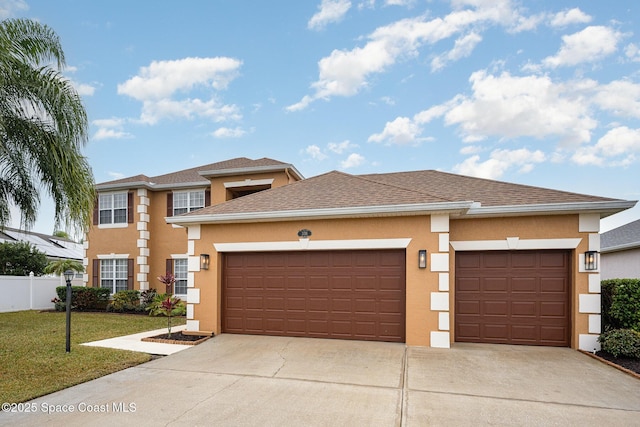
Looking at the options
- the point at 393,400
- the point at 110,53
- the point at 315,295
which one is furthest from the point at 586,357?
the point at 110,53

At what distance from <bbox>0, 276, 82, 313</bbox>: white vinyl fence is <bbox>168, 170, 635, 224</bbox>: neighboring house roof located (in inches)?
480

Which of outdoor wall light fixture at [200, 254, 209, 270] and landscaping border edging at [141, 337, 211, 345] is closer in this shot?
landscaping border edging at [141, 337, 211, 345]

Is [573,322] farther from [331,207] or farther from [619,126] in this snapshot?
[619,126]

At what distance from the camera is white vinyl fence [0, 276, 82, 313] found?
51.0ft

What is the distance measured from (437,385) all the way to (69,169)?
724 cm

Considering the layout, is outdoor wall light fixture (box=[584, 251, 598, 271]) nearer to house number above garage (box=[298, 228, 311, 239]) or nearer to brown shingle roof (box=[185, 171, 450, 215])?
brown shingle roof (box=[185, 171, 450, 215])

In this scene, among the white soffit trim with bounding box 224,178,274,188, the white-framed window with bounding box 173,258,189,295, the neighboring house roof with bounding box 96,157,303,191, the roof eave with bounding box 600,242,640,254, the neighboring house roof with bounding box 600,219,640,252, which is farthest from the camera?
the white-framed window with bounding box 173,258,189,295

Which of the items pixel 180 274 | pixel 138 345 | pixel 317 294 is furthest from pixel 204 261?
pixel 180 274

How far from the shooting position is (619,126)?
42.0 feet

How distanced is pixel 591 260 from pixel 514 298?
1.73m

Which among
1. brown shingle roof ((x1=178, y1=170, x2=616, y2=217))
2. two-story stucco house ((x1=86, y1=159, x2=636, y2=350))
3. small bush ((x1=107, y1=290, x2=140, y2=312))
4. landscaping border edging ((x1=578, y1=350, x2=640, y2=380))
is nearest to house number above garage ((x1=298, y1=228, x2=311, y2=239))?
two-story stucco house ((x1=86, y1=159, x2=636, y2=350))

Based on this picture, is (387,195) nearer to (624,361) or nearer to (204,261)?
(204,261)

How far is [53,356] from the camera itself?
701 cm

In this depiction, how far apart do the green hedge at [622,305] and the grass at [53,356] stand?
974 cm
